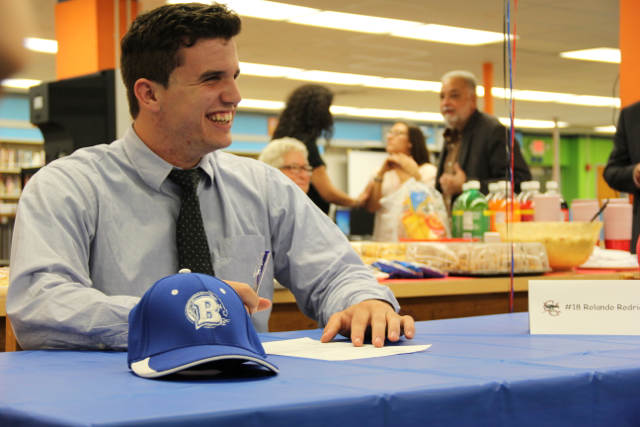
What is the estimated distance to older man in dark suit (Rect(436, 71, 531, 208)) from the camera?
3084mm

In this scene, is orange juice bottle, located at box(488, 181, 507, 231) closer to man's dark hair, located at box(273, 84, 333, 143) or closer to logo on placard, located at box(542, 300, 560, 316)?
man's dark hair, located at box(273, 84, 333, 143)

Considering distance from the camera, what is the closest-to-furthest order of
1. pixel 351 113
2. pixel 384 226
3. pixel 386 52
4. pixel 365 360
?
pixel 365 360
pixel 384 226
pixel 386 52
pixel 351 113

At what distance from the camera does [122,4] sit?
18.9 ft

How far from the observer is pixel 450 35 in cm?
745

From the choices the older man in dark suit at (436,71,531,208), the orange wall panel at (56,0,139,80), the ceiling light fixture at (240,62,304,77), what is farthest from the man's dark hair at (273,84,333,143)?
the ceiling light fixture at (240,62,304,77)

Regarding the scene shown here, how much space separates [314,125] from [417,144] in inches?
25.4

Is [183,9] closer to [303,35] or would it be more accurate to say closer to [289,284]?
[289,284]

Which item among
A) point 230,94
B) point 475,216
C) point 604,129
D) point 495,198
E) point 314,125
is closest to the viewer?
point 230,94

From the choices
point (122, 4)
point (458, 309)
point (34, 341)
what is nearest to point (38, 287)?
point (34, 341)

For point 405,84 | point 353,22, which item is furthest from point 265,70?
point 353,22

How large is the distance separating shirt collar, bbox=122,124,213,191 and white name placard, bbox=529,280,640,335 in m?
0.76

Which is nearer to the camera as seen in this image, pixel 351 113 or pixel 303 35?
pixel 303 35

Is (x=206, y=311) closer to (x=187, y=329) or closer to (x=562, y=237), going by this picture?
(x=187, y=329)

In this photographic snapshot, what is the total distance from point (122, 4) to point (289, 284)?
15.9 feet
